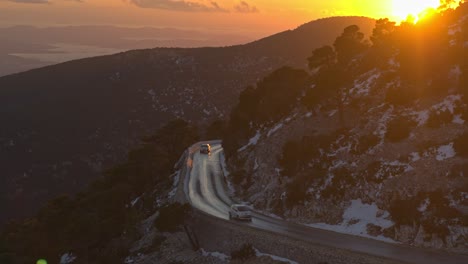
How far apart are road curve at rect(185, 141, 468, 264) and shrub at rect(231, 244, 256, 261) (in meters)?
3.18

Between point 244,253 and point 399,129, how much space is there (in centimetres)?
2081

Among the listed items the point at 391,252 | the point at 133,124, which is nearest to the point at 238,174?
the point at 391,252

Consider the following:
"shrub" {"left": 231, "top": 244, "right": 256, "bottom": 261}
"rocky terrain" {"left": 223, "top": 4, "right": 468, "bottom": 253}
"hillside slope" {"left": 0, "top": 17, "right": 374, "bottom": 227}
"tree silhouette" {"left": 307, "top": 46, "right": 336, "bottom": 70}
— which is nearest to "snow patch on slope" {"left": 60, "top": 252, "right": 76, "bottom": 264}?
"rocky terrain" {"left": 223, "top": 4, "right": 468, "bottom": 253}

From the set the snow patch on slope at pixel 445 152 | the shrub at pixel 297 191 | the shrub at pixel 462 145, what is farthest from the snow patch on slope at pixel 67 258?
the shrub at pixel 462 145

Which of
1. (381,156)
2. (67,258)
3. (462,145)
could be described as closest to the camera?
(462,145)

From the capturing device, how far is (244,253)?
34.1 metres

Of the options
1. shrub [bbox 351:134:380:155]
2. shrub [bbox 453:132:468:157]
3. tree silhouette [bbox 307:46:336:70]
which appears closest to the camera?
shrub [bbox 453:132:468:157]

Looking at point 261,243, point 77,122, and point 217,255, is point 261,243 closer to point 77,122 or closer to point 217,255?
point 217,255

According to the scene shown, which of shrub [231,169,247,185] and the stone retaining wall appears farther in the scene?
shrub [231,169,247,185]

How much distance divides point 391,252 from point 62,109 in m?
163

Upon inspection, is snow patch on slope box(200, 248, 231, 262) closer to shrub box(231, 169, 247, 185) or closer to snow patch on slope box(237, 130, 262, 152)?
shrub box(231, 169, 247, 185)

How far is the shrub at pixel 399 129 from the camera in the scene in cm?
4403

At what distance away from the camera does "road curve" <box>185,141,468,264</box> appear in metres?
29.4

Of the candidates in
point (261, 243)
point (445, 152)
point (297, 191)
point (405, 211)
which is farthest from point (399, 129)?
point (261, 243)
